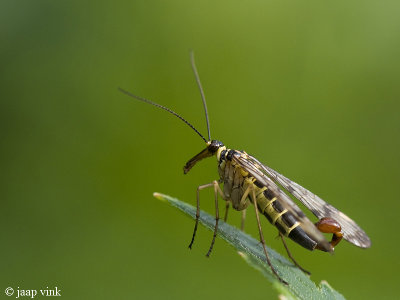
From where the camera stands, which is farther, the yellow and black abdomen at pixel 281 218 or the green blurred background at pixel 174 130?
the green blurred background at pixel 174 130

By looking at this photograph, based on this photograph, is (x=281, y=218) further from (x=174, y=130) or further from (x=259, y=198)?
(x=174, y=130)

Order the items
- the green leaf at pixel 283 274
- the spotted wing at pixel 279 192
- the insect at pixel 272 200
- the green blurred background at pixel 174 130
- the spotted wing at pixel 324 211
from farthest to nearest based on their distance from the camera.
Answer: the green blurred background at pixel 174 130 < the spotted wing at pixel 324 211 < the insect at pixel 272 200 < the spotted wing at pixel 279 192 < the green leaf at pixel 283 274

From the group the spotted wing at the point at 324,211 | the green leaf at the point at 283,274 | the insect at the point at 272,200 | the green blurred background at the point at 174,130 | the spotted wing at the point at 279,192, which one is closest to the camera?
the green leaf at the point at 283,274

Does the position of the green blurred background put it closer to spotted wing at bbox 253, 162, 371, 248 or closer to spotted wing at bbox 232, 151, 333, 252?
spotted wing at bbox 253, 162, 371, 248

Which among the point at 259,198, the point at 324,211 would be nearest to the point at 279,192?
the point at 259,198

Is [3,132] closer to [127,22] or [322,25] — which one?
[127,22]

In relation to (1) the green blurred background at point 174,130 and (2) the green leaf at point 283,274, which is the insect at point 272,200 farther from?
(1) the green blurred background at point 174,130

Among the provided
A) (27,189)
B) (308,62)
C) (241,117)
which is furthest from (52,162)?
(308,62)

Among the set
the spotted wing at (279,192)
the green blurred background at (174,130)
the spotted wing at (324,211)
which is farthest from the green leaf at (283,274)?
the green blurred background at (174,130)
